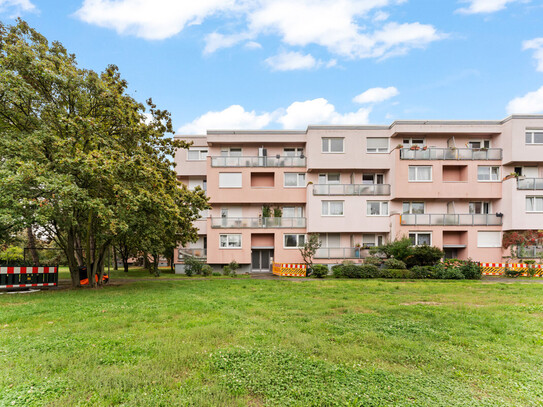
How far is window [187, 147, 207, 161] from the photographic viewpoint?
30.3m

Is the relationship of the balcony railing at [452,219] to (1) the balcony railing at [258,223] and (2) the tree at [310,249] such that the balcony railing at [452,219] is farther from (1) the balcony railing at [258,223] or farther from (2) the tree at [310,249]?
(1) the balcony railing at [258,223]

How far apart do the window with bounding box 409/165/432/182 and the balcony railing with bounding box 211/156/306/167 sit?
9.47 metres

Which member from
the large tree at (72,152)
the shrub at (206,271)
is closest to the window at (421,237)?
the shrub at (206,271)

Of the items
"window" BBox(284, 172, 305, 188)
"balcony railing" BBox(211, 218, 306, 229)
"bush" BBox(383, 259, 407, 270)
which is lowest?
"bush" BBox(383, 259, 407, 270)

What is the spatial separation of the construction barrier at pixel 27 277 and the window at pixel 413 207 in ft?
86.6

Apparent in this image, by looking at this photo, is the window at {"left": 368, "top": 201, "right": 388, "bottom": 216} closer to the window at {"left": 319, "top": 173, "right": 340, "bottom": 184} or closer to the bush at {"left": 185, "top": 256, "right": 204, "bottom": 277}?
the window at {"left": 319, "top": 173, "right": 340, "bottom": 184}

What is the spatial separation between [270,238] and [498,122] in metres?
22.8

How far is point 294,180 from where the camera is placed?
2841cm

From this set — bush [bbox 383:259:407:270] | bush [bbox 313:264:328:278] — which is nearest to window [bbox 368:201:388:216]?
bush [bbox 383:259:407:270]

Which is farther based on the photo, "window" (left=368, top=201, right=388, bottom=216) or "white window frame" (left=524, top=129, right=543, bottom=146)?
"window" (left=368, top=201, right=388, bottom=216)

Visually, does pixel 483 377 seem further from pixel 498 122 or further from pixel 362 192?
pixel 498 122

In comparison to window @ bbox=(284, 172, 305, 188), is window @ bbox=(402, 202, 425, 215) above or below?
below

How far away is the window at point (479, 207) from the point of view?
27766 millimetres

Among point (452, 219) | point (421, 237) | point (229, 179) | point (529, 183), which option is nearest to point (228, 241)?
point (229, 179)
